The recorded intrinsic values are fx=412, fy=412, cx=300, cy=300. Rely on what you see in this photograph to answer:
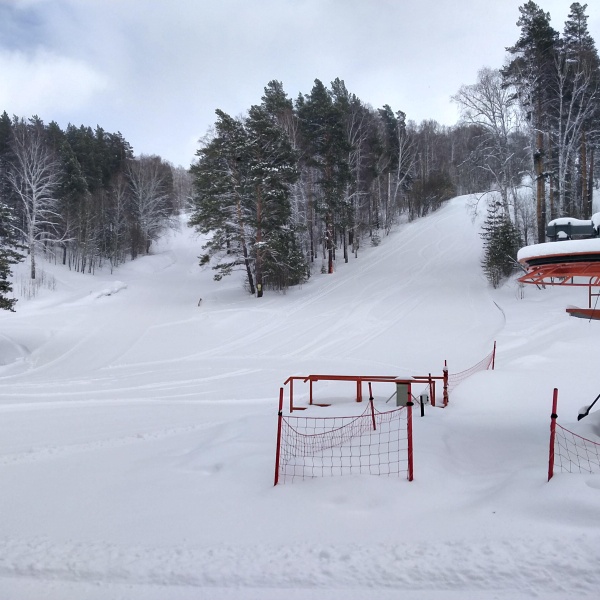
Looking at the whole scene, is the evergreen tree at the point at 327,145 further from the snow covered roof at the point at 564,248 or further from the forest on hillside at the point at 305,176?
the snow covered roof at the point at 564,248

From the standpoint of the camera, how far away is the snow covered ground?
3545 millimetres

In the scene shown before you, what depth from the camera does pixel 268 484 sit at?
540cm

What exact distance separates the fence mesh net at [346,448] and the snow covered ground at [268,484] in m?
0.32

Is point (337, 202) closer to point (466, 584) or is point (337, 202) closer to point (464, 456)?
point (464, 456)

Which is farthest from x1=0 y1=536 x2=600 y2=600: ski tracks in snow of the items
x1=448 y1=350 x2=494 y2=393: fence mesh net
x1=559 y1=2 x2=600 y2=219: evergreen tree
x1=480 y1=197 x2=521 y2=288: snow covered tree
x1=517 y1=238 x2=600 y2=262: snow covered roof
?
x1=559 y1=2 x2=600 y2=219: evergreen tree

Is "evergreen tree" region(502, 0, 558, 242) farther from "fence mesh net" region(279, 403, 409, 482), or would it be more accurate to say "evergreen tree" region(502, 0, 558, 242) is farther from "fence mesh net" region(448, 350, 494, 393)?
"fence mesh net" region(279, 403, 409, 482)

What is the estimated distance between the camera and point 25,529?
14.3 ft

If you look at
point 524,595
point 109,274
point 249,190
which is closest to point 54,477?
point 524,595

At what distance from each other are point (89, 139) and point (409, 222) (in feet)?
133

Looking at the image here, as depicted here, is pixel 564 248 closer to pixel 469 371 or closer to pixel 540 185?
pixel 469 371

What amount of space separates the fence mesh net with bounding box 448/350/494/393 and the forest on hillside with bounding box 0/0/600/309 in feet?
38.1

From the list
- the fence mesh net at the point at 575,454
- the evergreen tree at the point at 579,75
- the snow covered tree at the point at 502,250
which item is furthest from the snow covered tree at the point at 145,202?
the fence mesh net at the point at 575,454

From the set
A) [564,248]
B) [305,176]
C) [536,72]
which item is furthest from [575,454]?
[305,176]

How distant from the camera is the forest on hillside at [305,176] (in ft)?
73.5
